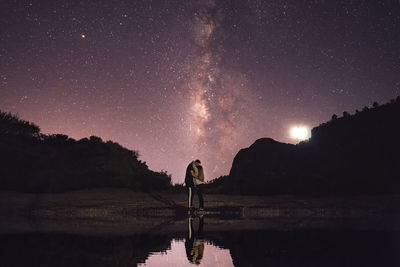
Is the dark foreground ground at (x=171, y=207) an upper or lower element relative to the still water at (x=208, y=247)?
upper

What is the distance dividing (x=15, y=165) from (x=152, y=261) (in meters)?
16.7

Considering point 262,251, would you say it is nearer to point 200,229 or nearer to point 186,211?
point 200,229

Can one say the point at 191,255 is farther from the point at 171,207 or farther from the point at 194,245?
the point at 171,207

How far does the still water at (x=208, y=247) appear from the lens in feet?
18.1

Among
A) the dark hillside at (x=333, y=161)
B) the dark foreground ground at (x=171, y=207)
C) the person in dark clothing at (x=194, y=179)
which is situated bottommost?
the dark foreground ground at (x=171, y=207)

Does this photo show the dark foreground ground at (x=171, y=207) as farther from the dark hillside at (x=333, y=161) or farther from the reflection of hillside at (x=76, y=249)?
the reflection of hillside at (x=76, y=249)

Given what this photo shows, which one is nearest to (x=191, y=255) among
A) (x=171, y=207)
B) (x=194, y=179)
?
(x=194, y=179)

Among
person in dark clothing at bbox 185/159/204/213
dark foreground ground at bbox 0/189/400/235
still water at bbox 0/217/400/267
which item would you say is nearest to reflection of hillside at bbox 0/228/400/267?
still water at bbox 0/217/400/267

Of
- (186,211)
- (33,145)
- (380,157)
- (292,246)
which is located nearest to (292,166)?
(380,157)

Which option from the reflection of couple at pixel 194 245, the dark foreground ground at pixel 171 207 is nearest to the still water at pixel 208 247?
the reflection of couple at pixel 194 245

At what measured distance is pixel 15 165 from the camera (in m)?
19.8

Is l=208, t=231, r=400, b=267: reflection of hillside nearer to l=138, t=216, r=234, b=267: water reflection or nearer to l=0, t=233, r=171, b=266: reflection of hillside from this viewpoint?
l=138, t=216, r=234, b=267: water reflection

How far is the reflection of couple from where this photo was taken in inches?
234

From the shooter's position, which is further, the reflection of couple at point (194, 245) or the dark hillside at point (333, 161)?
the dark hillside at point (333, 161)
